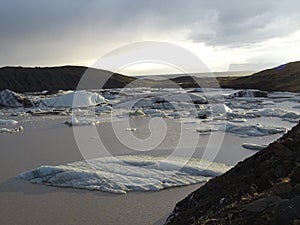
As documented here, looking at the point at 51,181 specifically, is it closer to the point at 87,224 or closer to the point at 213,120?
the point at 87,224

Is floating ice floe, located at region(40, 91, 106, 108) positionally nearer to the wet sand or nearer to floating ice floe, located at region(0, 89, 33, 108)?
floating ice floe, located at region(0, 89, 33, 108)

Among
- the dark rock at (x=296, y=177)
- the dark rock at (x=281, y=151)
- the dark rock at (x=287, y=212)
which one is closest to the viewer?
the dark rock at (x=287, y=212)

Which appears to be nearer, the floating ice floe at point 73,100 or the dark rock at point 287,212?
the dark rock at point 287,212

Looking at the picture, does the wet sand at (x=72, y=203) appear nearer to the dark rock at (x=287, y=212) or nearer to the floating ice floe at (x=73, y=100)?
the dark rock at (x=287, y=212)

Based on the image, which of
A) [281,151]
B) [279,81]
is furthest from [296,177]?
[279,81]

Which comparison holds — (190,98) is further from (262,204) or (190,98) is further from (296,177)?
(262,204)

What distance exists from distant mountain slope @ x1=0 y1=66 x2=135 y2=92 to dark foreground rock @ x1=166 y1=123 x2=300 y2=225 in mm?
→ 44154


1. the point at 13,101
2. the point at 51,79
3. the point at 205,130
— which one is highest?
the point at 51,79

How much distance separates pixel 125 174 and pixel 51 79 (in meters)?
47.5

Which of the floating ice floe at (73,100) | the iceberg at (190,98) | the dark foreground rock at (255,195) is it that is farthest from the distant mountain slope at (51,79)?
the dark foreground rock at (255,195)

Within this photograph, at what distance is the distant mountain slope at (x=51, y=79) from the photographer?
1859 inches

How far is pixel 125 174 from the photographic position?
6457 millimetres

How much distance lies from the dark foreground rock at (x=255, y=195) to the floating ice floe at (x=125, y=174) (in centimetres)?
142

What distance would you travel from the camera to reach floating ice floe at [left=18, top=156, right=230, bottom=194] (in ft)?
19.6
